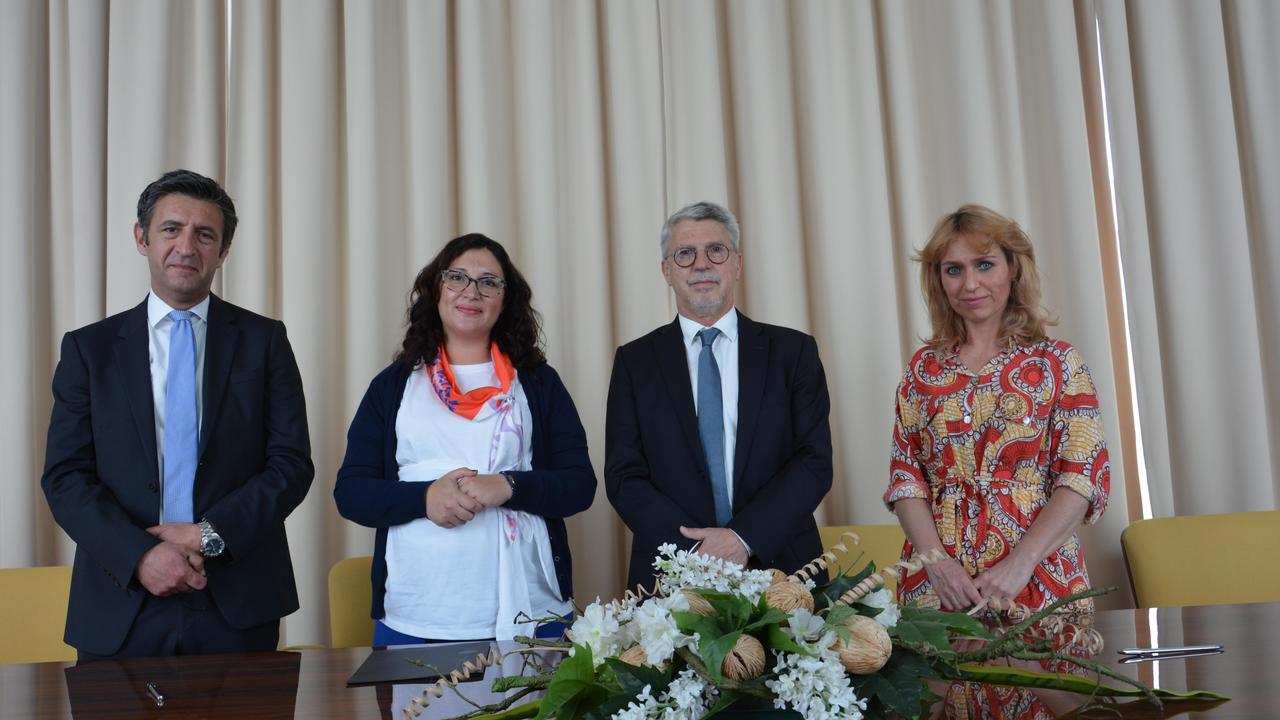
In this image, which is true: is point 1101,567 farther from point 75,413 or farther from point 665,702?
point 75,413

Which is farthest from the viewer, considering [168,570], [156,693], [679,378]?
[679,378]

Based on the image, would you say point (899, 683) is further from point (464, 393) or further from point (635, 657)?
point (464, 393)

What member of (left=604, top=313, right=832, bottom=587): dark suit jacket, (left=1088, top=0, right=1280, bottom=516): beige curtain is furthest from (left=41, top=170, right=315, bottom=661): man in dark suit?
(left=1088, top=0, right=1280, bottom=516): beige curtain

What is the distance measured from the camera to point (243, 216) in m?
3.88

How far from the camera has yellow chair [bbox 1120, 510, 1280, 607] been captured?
10.6 ft

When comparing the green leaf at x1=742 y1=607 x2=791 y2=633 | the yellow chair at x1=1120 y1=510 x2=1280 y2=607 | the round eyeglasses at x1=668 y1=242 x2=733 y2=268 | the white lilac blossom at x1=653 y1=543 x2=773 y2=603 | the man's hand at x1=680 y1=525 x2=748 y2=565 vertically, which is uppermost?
the round eyeglasses at x1=668 y1=242 x2=733 y2=268

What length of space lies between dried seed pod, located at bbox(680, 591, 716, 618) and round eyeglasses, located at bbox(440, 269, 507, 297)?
7.02 feet

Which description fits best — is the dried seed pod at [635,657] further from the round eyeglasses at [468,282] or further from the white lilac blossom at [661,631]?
the round eyeglasses at [468,282]

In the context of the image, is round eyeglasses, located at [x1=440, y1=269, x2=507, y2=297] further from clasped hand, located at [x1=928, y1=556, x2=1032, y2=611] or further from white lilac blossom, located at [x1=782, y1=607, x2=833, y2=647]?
white lilac blossom, located at [x1=782, y1=607, x2=833, y2=647]

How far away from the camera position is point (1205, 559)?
3.26m

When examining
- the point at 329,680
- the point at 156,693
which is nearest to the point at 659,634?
the point at 329,680

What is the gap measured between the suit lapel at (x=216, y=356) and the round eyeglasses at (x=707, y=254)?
134 centimetres

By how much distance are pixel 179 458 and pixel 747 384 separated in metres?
1.62

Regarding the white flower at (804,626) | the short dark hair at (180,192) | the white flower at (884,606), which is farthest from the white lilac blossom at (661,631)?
the short dark hair at (180,192)
